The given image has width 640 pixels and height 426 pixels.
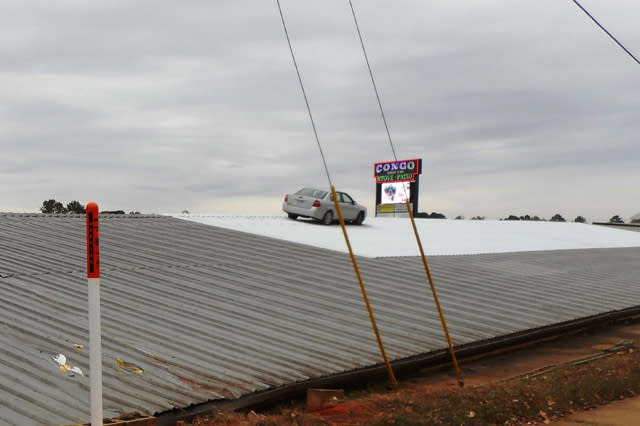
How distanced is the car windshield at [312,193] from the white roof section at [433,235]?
1.17 meters

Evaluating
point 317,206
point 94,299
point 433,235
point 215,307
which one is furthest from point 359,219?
point 94,299

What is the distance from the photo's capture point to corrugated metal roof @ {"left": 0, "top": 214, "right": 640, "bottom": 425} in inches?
291

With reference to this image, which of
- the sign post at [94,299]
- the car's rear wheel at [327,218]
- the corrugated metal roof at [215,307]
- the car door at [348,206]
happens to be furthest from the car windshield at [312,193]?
the sign post at [94,299]

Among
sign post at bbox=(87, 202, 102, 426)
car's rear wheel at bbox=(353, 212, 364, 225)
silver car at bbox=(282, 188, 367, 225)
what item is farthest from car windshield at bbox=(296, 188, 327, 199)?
sign post at bbox=(87, 202, 102, 426)

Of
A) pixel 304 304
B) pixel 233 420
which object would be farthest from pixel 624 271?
pixel 233 420

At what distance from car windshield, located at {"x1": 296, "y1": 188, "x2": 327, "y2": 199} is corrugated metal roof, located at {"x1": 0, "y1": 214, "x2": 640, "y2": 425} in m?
8.35

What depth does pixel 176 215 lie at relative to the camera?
23.5 m

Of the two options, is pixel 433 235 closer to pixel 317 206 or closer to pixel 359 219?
pixel 359 219

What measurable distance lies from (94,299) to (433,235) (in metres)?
24.8

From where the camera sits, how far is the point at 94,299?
537 cm

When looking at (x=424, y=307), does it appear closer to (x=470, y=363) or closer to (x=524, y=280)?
(x=470, y=363)

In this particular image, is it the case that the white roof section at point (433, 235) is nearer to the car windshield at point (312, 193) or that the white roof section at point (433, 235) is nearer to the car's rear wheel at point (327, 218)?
the car's rear wheel at point (327, 218)

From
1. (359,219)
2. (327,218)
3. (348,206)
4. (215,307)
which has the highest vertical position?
(348,206)

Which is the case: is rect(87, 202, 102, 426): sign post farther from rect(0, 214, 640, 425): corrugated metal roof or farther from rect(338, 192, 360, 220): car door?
rect(338, 192, 360, 220): car door
